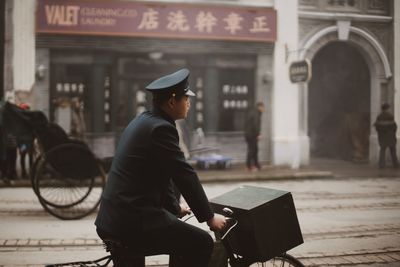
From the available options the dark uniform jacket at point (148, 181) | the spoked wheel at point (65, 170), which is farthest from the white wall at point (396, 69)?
the dark uniform jacket at point (148, 181)

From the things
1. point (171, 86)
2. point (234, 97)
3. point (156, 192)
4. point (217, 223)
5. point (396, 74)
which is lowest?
point (217, 223)

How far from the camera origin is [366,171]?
53.8 ft

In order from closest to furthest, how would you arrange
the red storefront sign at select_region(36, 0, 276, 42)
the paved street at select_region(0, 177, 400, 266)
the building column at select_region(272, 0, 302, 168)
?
the paved street at select_region(0, 177, 400, 266) < the red storefront sign at select_region(36, 0, 276, 42) < the building column at select_region(272, 0, 302, 168)

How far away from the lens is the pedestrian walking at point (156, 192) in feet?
10.2

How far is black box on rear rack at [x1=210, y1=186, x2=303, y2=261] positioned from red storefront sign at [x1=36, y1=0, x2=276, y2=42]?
43.9 feet

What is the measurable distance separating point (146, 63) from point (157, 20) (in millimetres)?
1329

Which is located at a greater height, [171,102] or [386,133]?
[171,102]

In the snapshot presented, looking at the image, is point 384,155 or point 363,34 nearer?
point 384,155

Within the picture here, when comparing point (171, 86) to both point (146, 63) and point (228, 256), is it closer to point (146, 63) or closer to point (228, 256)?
point (228, 256)

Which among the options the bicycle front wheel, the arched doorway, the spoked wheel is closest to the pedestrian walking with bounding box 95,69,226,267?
the bicycle front wheel

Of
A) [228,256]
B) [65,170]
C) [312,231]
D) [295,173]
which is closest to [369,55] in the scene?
[295,173]

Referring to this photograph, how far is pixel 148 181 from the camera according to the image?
313 centimetres

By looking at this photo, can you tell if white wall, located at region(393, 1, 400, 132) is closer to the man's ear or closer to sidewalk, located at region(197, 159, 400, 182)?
sidewalk, located at region(197, 159, 400, 182)

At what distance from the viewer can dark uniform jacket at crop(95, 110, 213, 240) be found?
3109mm
